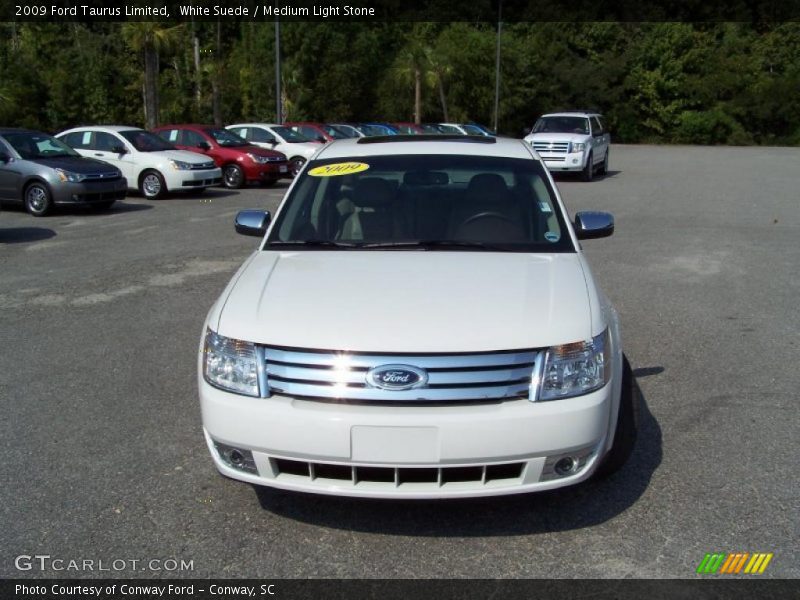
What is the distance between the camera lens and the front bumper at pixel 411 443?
3191 mm

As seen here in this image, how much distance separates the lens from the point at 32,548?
11.3 ft

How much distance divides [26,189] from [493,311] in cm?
1340

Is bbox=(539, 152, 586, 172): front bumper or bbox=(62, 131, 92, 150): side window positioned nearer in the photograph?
bbox=(62, 131, 92, 150): side window

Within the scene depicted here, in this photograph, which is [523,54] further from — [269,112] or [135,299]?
[135,299]

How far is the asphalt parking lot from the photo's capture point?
3418 millimetres

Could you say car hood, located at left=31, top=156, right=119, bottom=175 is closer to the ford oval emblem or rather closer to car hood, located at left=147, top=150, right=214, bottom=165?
car hood, located at left=147, top=150, right=214, bottom=165

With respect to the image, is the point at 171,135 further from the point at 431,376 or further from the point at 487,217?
the point at 431,376

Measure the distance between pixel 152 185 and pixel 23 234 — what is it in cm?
537

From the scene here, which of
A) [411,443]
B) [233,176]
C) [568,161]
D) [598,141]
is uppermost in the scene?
[411,443]

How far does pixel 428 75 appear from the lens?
181 ft

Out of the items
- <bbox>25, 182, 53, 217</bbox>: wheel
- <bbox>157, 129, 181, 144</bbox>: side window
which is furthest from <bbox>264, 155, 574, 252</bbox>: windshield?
<bbox>157, 129, 181, 144</bbox>: side window

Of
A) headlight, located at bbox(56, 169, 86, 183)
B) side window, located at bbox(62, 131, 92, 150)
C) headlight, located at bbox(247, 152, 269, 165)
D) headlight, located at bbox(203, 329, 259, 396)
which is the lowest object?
headlight, located at bbox(247, 152, 269, 165)

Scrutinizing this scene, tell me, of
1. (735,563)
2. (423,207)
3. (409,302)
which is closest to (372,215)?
(423,207)

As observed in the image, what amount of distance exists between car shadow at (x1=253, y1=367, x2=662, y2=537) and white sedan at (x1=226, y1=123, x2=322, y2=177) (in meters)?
19.8
